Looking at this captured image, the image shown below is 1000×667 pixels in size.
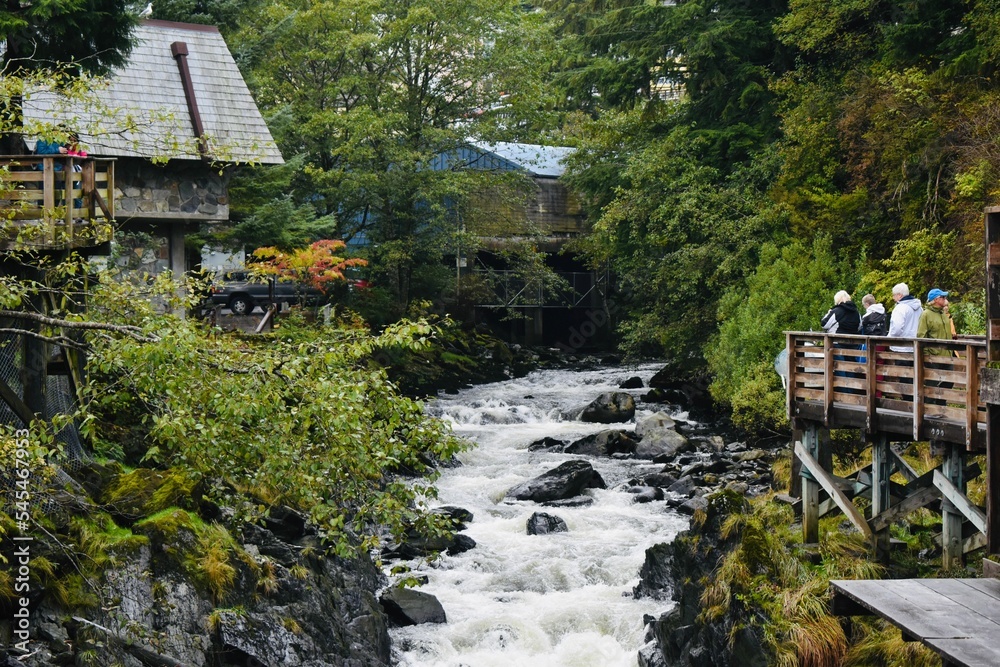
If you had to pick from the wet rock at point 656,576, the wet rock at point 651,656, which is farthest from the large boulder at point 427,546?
the wet rock at point 651,656

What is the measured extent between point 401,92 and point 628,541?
18.5 meters

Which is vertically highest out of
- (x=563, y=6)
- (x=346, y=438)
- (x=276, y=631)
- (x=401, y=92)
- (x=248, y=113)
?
(x=563, y=6)

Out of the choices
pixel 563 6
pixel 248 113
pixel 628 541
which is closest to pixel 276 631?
pixel 628 541

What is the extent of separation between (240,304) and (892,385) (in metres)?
22.9

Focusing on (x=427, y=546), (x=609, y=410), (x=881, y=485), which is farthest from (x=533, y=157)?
(x=881, y=485)

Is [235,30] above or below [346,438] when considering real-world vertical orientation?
above

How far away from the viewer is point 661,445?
23.5 meters

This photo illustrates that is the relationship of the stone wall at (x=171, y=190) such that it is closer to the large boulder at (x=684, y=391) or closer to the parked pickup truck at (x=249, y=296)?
the parked pickup truck at (x=249, y=296)

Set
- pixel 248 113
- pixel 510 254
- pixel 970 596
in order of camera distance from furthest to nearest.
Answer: pixel 510 254
pixel 248 113
pixel 970 596

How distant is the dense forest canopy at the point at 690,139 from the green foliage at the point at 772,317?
0.05 metres

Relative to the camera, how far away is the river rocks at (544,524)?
17.9m

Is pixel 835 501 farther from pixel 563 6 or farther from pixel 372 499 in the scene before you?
pixel 563 6

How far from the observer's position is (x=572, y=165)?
32281 mm

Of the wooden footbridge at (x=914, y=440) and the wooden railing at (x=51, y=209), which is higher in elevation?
the wooden railing at (x=51, y=209)
